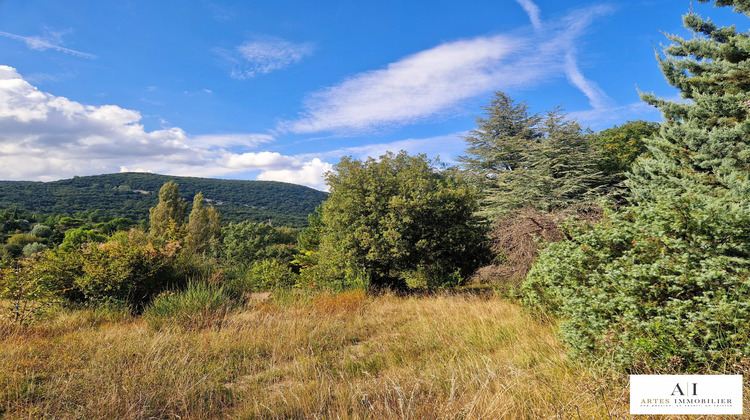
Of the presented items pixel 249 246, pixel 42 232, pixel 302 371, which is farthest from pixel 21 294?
pixel 42 232

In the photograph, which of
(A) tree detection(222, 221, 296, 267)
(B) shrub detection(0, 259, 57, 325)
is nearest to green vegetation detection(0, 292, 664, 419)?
(B) shrub detection(0, 259, 57, 325)

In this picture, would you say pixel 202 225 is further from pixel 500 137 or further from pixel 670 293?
pixel 670 293

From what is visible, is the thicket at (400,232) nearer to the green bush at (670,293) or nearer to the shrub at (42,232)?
the green bush at (670,293)

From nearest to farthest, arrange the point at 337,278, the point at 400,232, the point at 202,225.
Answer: the point at 400,232 < the point at 337,278 < the point at 202,225

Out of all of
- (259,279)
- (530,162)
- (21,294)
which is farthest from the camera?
(530,162)

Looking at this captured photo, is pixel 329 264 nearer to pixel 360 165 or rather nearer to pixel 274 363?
pixel 360 165

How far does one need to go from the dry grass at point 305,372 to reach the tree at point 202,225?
3250cm

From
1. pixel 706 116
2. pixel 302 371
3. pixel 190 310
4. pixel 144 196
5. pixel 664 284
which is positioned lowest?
pixel 190 310

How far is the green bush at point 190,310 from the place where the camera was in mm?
5133

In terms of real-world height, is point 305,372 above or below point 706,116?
below
